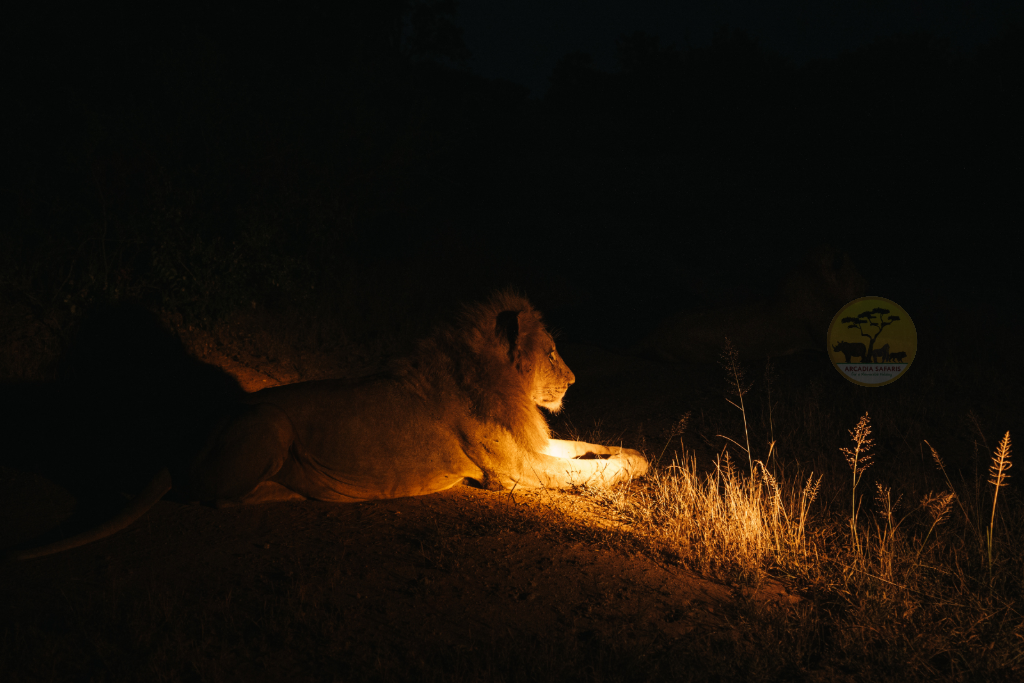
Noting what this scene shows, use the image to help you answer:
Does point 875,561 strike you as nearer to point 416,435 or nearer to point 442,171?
point 416,435

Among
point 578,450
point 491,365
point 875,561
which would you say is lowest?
point 875,561

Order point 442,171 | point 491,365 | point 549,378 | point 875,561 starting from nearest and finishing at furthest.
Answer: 1. point 875,561
2. point 491,365
3. point 549,378
4. point 442,171

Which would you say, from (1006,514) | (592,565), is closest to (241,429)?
(592,565)

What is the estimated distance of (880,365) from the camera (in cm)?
862

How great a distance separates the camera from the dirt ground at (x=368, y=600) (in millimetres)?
3373

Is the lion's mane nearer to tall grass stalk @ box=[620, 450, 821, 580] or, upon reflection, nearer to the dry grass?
the dry grass

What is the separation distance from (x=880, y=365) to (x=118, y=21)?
12.5m

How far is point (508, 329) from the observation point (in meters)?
6.00

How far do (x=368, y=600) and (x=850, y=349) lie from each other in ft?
21.6

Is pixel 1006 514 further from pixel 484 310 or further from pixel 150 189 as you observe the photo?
pixel 150 189

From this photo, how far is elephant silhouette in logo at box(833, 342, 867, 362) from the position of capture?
27.9 ft

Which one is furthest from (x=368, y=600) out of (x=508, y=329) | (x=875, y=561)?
(x=875, y=561)
